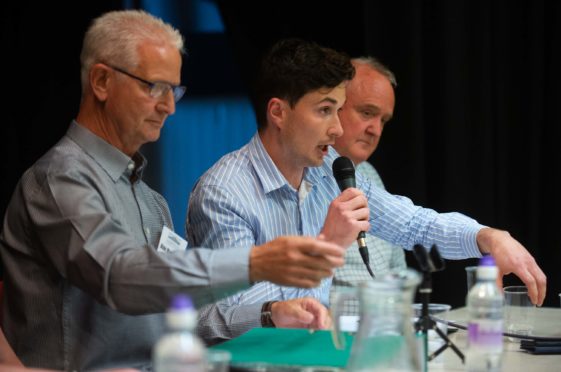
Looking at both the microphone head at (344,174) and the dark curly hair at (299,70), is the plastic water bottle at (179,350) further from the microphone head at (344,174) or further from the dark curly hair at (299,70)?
the dark curly hair at (299,70)

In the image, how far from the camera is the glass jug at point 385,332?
139 centimetres

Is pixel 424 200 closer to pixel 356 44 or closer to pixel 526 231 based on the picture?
pixel 526 231

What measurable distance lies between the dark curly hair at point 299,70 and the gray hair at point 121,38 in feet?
2.35

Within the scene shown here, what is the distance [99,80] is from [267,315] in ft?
2.29

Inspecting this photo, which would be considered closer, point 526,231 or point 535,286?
point 535,286

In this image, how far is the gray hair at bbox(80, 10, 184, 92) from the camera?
1999 millimetres

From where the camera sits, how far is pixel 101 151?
6.63ft

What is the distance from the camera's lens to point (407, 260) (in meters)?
4.21

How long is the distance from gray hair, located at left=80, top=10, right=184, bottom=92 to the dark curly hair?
72 cm

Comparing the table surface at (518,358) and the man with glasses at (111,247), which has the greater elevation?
the man with glasses at (111,247)

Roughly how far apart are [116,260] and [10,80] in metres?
3.00

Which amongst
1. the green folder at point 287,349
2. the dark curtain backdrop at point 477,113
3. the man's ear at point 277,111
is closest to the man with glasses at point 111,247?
the green folder at point 287,349

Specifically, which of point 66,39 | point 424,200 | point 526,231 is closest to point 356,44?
point 424,200

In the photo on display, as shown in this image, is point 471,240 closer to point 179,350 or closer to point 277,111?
point 277,111
